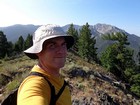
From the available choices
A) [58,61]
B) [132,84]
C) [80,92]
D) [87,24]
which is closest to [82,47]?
[87,24]

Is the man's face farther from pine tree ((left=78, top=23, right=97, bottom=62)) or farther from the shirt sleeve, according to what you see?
pine tree ((left=78, top=23, right=97, bottom=62))

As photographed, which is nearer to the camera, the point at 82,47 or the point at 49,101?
the point at 49,101

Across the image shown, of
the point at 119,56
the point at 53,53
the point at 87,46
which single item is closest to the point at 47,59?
the point at 53,53

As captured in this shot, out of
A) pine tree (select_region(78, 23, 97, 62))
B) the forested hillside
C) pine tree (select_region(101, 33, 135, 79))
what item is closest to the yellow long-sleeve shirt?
the forested hillside

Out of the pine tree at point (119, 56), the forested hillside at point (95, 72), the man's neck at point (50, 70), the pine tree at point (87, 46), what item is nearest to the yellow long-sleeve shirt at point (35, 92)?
the man's neck at point (50, 70)

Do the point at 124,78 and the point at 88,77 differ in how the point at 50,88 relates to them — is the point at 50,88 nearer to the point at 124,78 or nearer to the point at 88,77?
the point at 88,77

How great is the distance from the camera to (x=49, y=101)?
2.12 metres

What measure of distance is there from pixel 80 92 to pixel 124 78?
44.8m

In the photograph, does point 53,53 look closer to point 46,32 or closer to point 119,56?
point 46,32

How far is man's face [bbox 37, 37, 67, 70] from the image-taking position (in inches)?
98.6

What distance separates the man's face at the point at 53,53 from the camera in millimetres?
2505

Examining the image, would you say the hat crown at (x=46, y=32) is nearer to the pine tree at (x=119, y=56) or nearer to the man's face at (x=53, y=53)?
the man's face at (x=53, y=53)

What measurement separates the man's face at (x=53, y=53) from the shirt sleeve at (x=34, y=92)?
1.24 feet

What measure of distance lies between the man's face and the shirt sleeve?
38 cm
